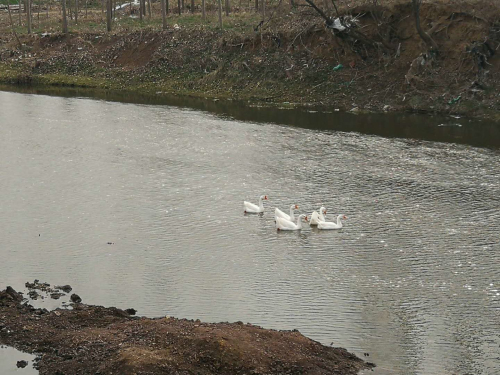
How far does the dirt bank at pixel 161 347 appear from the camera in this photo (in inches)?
513

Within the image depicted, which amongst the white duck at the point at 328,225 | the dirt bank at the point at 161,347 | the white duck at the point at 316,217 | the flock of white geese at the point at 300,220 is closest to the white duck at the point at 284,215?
the flock of white geese at the point at 300,220

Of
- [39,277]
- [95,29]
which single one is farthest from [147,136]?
[95,29]

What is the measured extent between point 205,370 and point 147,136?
24.2m

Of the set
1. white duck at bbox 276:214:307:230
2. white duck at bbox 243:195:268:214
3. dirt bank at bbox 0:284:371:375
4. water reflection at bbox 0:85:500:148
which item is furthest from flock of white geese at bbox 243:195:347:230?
water reflection at bbox 0:85:500:148

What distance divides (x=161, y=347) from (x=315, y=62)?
3552 centimetres

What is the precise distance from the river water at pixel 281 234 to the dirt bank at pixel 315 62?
422 centimetres

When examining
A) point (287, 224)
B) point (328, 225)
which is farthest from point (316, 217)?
point (287, 224)

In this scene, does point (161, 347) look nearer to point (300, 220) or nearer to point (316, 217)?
point (300, 220)

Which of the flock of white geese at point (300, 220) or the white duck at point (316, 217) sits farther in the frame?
the white duck at point (316, 217)

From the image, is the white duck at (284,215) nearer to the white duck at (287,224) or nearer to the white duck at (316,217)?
the white duck at (287,224)

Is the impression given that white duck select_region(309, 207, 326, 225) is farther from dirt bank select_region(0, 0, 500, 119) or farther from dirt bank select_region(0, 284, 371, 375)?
dirt bank select_region(0, 0, 500, 119)

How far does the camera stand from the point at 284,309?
666 inches

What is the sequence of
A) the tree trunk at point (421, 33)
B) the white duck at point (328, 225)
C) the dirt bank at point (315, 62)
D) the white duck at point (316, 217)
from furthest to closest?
the dirt bank at point (315, 62)
the tree trunk at point (421, 33)
the white duck at point (316, 217)
the white duck at point (328, 225)

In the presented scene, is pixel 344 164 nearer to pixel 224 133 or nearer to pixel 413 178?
pixel 413 178
